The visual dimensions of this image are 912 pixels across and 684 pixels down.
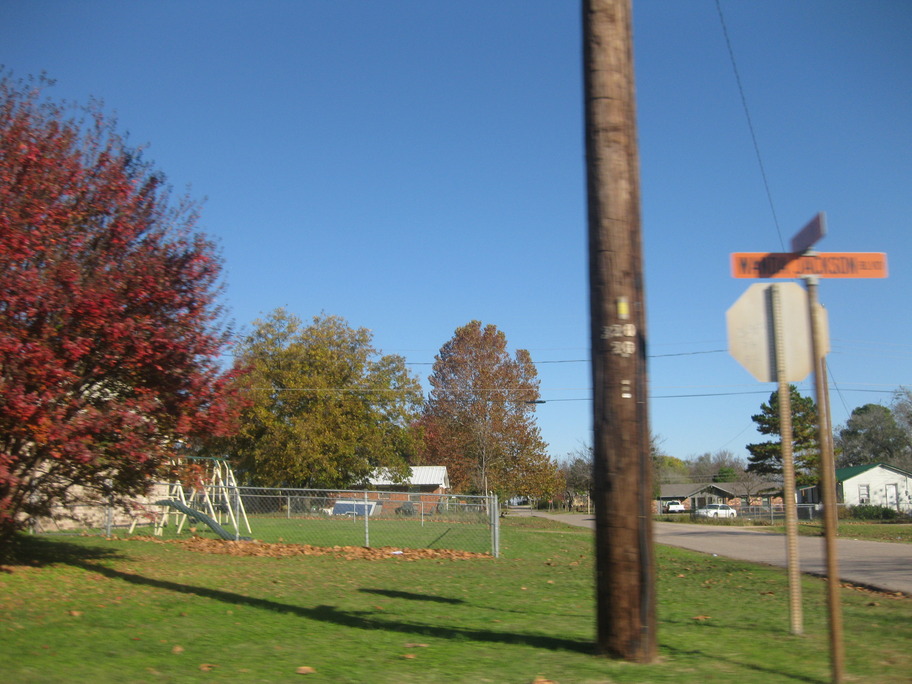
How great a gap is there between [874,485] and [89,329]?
65140mm

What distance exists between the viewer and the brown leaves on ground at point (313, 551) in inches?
622

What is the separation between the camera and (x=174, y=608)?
27.0ft

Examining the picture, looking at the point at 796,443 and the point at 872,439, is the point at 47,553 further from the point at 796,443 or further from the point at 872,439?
the point at 872,439

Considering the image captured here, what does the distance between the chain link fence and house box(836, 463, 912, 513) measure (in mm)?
50270

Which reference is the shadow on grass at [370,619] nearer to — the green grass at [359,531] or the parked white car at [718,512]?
the green grass at [359,531]

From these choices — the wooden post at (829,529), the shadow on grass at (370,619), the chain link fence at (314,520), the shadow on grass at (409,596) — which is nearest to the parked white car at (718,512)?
the chain link fence at (314,520)

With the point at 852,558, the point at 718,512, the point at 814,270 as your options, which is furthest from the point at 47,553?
the point at 718,512

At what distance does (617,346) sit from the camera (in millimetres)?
5809

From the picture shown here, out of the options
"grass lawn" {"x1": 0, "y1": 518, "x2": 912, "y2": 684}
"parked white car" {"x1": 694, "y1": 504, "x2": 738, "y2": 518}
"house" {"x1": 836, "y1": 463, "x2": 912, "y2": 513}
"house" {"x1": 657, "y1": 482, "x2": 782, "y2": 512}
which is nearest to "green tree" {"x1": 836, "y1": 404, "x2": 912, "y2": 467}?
"house" {"x1": 657, "y1": 482, "x2": 782, "y2": 512}

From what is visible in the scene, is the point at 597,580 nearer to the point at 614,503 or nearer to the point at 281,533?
the point at 614,503

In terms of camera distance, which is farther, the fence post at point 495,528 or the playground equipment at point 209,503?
the playground equipment at point 209,503

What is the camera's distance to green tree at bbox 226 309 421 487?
4356 cm

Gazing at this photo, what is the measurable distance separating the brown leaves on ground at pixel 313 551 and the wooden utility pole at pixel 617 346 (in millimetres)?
10621

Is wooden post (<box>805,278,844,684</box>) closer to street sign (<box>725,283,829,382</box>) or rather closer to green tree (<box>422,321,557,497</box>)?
street sign (<box>725,283,829,382</box>)
